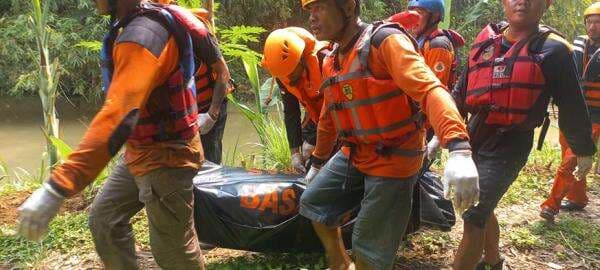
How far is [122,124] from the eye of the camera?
6.25 ft

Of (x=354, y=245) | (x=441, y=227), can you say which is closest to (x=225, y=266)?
(x=354, y=245)

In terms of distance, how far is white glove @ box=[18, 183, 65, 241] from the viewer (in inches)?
70.9

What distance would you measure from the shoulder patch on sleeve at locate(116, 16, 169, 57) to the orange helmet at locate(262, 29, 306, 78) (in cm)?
108

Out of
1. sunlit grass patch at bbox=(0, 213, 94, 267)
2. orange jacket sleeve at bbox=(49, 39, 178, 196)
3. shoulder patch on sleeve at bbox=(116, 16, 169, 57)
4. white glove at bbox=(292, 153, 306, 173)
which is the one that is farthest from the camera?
white glove at bbox=(292, 153, 306, 173)

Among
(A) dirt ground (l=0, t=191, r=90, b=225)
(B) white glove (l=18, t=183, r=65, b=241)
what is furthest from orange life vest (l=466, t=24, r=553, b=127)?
(A) dirt ground (l=0, t=191, r=90, b=225)

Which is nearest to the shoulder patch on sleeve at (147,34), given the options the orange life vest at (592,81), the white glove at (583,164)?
the white glove at (583,164)

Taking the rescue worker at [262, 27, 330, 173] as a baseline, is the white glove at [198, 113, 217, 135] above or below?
below

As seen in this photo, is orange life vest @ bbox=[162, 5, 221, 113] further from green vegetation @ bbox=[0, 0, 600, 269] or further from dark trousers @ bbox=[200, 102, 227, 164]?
green vegetation @ bbox=[0, 0, 600, 269]

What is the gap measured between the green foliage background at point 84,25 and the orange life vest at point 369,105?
7067mm

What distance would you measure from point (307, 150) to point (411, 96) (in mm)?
1721

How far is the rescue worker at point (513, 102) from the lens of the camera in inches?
107

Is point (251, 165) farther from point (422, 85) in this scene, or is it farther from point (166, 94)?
point (422, 85)

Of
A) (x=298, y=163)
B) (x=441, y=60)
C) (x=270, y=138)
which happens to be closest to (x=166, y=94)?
(x=298, y=163)

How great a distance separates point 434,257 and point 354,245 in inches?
48.1
